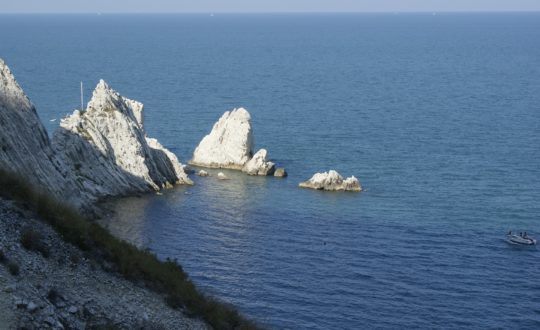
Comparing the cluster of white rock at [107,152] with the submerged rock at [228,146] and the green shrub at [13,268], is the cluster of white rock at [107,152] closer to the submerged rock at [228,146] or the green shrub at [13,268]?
the submerged rock at [228,146]

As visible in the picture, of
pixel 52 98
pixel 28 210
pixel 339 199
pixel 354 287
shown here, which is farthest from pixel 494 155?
pixel 28 210

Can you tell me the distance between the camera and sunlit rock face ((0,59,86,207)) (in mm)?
66162

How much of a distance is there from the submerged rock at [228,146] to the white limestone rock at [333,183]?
42.0 feet

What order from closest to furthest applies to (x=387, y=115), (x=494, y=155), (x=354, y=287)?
(x=354, y=287), (x=494, y=155), (x=387, y=115)

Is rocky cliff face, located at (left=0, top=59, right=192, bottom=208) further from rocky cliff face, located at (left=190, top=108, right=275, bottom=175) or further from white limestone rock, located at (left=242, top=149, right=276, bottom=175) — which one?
white limestone rock, located at (left=242, top=149, right=276, bottom=175)

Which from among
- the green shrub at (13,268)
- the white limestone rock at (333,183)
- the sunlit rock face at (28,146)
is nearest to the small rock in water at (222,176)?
the white limestone rock at (333,183)

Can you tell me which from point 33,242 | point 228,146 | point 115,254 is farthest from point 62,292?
point 228,146

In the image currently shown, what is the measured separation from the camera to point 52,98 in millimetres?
147125

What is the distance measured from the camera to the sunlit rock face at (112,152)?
85938 millimetres

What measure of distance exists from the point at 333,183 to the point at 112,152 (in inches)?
926

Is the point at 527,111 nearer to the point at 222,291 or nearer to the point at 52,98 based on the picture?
the point at 52,98

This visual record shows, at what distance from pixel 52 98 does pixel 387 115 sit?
5602 cm

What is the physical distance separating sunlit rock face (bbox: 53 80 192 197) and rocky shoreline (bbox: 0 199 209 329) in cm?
5050

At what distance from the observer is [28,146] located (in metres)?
70.2
